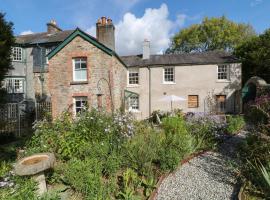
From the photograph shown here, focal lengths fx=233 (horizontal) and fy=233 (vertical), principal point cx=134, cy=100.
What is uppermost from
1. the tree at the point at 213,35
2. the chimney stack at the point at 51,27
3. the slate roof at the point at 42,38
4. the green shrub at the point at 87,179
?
the tree at the point at 213,35

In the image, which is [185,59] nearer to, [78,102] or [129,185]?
[78,102]

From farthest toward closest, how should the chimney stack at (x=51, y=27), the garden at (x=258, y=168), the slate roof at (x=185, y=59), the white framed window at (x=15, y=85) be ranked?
the chimney stack at (x=51, y=27), the white framed window at (x=15, y=85), the slate roof at (x=185, y=59), the garden at (x=258, y=168)

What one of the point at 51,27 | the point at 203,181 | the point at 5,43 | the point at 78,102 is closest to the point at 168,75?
the point at 78,102

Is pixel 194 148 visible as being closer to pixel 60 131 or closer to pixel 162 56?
pixel 60 131

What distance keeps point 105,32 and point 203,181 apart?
15992mm

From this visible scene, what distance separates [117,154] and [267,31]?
86.8ft

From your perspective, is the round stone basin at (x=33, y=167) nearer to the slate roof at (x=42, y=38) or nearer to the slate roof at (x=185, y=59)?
the slate roof at (x=185, y=59)

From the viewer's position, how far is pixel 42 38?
2530 centimetres

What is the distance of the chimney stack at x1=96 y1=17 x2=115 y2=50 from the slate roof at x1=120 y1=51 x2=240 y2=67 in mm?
5129

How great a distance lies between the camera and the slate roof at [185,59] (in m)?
22.6

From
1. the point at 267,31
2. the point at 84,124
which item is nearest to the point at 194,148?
the point at 84,124

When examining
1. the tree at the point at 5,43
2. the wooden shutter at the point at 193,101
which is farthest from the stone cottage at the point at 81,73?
the wooden shutter at the point at 193,101

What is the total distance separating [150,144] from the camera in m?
7.15

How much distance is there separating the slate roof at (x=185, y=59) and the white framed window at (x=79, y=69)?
7455 mm
